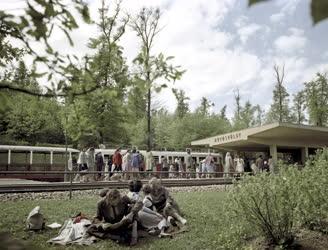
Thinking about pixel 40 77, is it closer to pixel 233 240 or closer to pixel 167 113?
pixel 233 240

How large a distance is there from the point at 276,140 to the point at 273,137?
731 mm

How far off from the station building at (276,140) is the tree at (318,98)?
6831 millimetres

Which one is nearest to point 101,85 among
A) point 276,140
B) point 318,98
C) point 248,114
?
point 276,140

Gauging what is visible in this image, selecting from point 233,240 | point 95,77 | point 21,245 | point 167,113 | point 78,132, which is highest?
point 167,113

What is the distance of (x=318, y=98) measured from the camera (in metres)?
47.5

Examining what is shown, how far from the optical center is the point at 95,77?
242 centimetres

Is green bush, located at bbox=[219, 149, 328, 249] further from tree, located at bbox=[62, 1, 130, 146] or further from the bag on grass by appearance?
tree, located at bbox=[62, 1, 130, 146]

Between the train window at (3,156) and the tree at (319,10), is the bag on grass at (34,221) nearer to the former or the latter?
the tree at (319,10)

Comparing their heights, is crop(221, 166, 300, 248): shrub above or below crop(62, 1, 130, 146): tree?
below

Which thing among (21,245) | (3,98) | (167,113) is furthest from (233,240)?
(167,113)

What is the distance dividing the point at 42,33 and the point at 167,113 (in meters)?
65.6

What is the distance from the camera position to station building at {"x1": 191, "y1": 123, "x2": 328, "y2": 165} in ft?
107

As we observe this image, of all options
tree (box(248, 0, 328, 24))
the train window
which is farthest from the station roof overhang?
tree (box(248, 0, 328, 24))

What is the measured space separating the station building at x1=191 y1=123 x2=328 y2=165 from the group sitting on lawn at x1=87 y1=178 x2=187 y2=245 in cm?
2047
